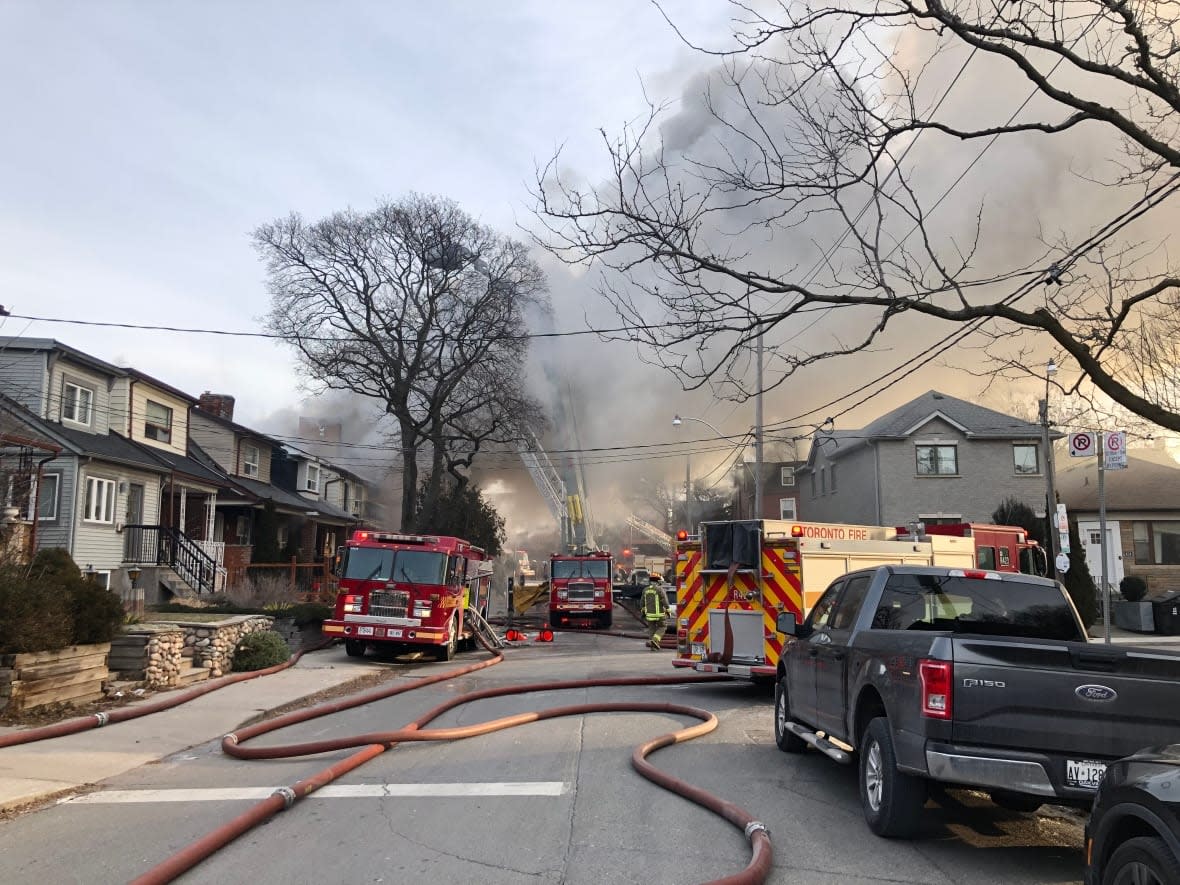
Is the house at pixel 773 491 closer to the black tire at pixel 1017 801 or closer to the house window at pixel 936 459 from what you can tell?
the house window at pixel 936 459

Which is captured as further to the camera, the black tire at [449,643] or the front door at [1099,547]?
the front door at [1099,547]

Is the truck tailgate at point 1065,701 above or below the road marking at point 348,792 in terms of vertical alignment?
above

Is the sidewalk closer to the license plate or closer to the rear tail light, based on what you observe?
the rear tail light

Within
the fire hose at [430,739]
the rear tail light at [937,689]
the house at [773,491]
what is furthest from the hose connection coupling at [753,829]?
the house at [773,491]

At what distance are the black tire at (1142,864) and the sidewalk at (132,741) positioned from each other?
6821 mm

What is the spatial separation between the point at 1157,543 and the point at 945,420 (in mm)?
8557

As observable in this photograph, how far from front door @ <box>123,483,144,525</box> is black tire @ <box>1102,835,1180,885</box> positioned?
83.7 feet

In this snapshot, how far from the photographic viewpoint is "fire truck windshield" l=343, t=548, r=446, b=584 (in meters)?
17.7

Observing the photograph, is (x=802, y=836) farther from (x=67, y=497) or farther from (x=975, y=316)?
(x=67, y=497)

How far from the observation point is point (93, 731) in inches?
372

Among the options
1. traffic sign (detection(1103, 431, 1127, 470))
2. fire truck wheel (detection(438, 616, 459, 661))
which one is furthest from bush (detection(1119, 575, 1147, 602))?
fire truck wheel (detection(438, 616, 459, 661))

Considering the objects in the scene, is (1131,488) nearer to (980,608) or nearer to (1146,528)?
(1146,528)

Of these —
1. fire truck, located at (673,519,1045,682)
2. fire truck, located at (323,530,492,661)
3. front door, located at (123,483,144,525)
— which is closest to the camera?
fire truck, located at (673,519,1045,682)

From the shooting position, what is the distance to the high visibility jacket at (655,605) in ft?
90.6
